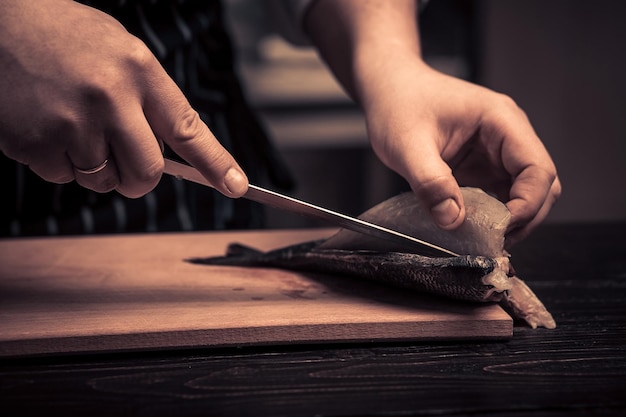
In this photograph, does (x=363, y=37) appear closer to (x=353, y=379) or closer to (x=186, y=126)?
(x=186, y=126)

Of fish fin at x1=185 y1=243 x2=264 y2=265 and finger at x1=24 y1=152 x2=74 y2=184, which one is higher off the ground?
finger at x1=24 y1=152 x2=74 y2=184

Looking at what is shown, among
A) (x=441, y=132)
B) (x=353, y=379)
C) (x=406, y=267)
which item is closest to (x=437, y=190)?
(x=406, y=267)

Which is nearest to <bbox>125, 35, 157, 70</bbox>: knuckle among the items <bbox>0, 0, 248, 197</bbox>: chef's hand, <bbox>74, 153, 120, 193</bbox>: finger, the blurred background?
<bbox>0, 0, 248, 197</bbox>: chef's hand

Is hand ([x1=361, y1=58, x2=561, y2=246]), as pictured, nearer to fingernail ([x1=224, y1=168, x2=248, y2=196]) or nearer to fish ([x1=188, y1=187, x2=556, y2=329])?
fish ([x1=188, y1=187, x2=556, y2=329])

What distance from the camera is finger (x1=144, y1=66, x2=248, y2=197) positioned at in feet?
2.95

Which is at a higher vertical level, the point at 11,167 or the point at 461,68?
the point at 461,68

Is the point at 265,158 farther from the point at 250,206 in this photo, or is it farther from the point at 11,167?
the point at 11,167

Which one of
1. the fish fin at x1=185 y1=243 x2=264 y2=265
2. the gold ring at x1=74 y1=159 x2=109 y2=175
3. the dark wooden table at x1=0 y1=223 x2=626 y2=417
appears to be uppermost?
the gold ring at x1=74 y1=159 x2=109 y2=175

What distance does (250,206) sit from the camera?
1683 millimetres

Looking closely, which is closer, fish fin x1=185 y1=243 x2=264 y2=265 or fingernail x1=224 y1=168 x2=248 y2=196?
fingernail x1=224 y1=168 x2=248 y2=196

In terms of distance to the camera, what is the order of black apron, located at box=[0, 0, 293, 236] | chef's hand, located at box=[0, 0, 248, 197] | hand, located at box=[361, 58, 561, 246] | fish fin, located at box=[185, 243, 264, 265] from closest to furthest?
chef's hand, located at box=[0, 0, 248, 197], hand, located at box=[361, 58, 561, 246], fish fin, located at box=[185, 243, 264, 265], black apron, located at box=[0, 0, 293, 236]

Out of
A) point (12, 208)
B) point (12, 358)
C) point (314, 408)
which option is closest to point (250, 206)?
point (12, 208)

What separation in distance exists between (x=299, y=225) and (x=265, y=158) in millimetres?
1905

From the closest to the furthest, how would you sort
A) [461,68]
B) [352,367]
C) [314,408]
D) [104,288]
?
1. [314,408]
2. [352,367]
3. [104,288]
4. [461,68]
